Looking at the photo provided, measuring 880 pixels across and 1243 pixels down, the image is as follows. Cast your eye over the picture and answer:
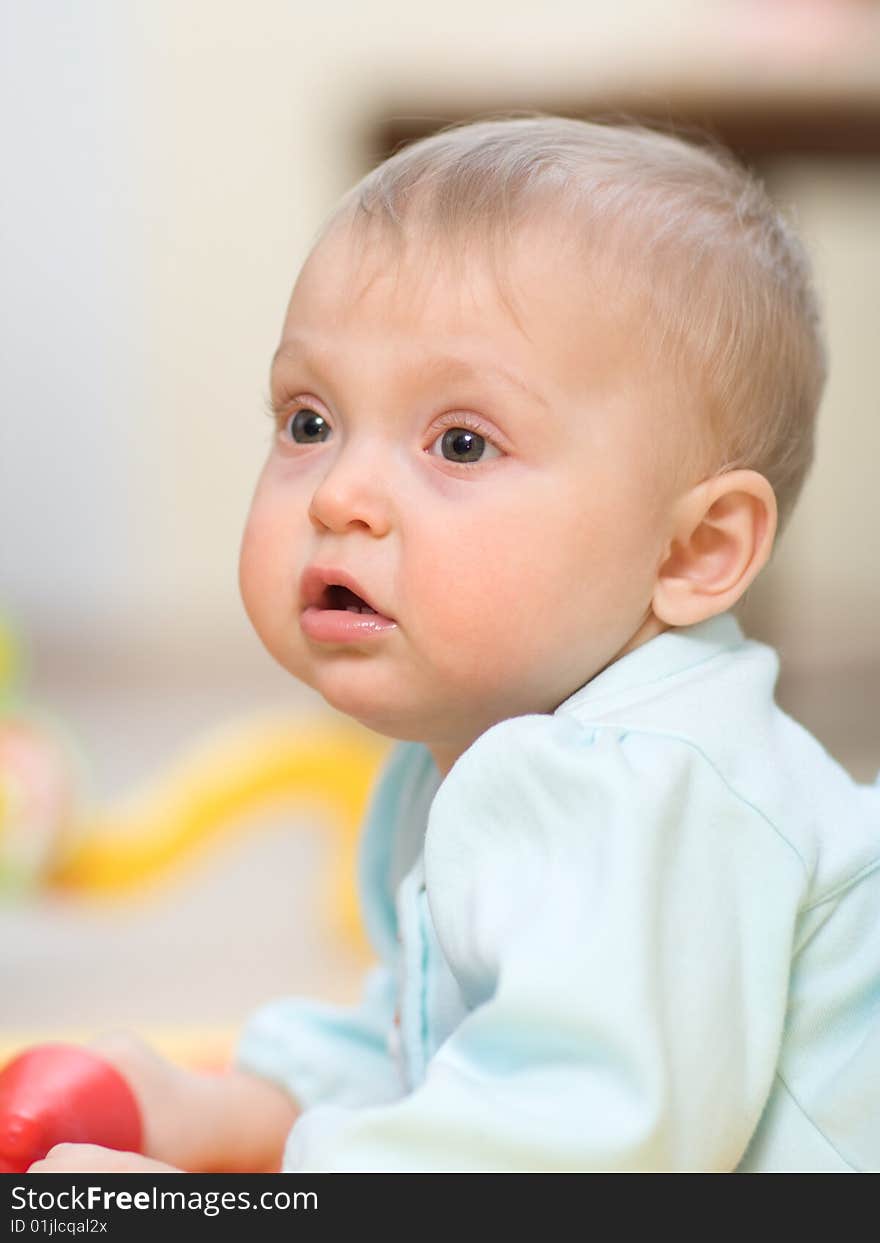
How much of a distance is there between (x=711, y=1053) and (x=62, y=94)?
301 centimetres

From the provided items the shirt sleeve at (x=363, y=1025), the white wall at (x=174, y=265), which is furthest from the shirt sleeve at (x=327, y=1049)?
the white wall at (x=174, y=265)

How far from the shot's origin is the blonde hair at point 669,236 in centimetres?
67

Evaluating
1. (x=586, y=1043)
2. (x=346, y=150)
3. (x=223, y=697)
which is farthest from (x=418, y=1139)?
(x=346, y=150)

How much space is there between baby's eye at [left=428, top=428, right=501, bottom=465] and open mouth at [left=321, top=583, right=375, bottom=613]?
0.07m

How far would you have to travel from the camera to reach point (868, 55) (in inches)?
80.0

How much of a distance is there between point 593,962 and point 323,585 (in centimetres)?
23

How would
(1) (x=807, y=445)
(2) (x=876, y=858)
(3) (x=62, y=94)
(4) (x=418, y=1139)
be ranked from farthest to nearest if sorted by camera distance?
(3) (x=62, y=94) < (1) (x=807, y=445) < (2) (x=876, y=858) < (4) (x=418, y=1139)

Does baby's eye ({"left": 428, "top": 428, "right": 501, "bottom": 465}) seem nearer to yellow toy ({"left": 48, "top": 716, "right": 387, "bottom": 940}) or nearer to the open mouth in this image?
the open mouth

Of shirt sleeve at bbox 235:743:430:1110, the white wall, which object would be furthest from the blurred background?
shirt sleeve at bbox 235:743:430:1110

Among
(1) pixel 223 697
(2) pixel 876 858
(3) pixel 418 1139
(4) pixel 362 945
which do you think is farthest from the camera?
(1) pixel 223 697

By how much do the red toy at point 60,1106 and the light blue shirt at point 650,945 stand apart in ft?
0.48

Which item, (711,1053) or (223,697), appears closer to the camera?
(711,1053)

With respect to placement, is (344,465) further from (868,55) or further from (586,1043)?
(868,55)

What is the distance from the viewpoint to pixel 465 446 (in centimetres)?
67
